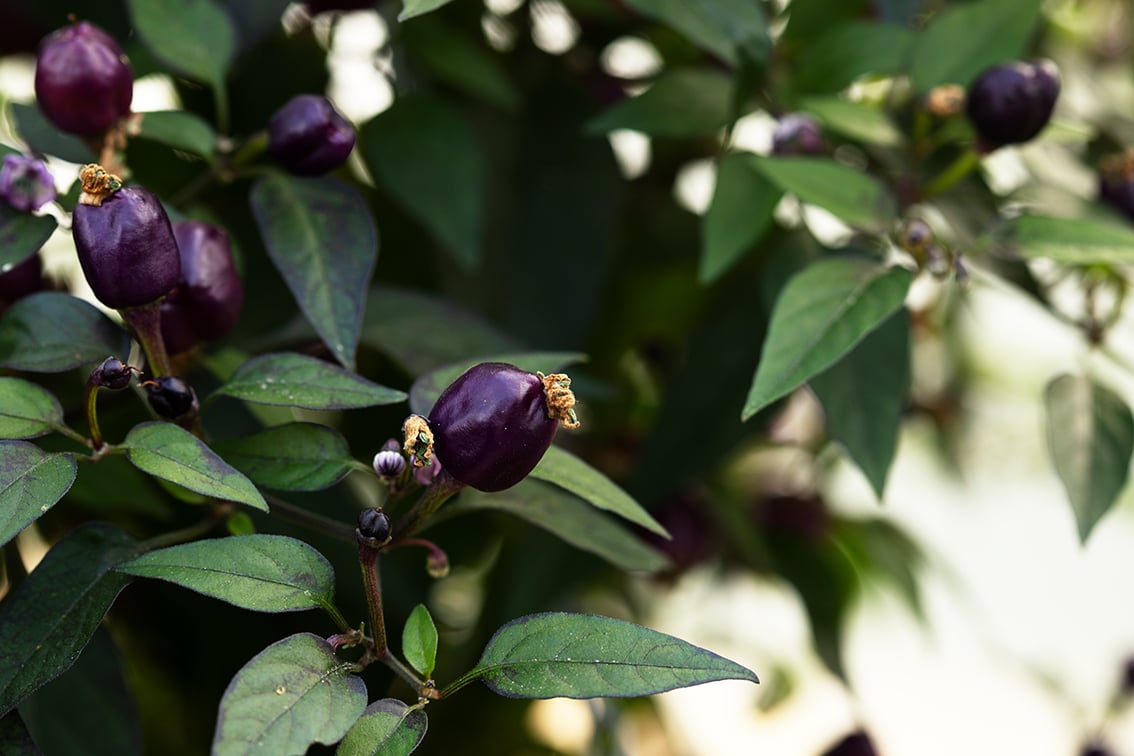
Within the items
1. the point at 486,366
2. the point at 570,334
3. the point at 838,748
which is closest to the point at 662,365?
the point at 570,334

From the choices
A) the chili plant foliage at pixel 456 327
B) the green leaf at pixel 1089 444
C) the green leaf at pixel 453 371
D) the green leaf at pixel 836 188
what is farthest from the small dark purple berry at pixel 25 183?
the green leaf at pixel 1089 444

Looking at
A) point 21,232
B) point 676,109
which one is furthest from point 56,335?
point 676,109

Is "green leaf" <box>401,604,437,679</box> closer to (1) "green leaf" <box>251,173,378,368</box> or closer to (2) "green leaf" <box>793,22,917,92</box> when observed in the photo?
(1) "green leaf" <box>251,173,378,368</box>

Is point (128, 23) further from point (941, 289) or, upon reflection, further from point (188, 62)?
point (941, 289)

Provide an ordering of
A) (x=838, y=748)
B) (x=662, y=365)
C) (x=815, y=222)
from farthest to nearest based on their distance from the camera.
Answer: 1. (x=815, y=222)
2. (x=662, y=365)
3. (x=838, y=748)

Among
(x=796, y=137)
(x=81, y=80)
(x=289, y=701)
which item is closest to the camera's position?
(x=289, y=701)

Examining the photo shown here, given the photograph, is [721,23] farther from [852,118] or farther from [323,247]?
[323,247]
